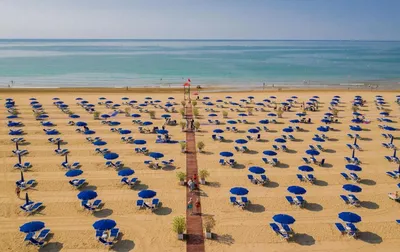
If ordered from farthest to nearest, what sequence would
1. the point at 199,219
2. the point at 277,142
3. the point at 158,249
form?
the point at 277,142 → the point at 199,219 → the point at 158,249

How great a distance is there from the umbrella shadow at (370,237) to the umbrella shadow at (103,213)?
1294 centimetres

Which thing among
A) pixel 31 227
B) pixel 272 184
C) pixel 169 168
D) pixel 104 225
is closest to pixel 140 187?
pixel 169 168

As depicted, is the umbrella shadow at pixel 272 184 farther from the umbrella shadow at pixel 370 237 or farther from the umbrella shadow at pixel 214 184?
the umbrella shadow at pixel 370 237

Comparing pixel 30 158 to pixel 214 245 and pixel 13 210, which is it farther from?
pixel 214 245

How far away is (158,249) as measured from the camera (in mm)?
15039

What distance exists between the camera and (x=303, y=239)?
621 inches

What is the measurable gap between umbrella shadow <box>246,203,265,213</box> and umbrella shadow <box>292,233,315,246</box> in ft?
8.86

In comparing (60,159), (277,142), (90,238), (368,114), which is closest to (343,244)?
(90,238)

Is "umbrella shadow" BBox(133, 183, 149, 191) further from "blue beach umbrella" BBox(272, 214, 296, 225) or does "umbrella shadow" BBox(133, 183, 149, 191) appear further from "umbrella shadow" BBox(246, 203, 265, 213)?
"blue beach umbrella" BBox(272, 214, 296, 225)

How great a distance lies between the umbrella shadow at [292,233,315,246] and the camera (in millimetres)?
15484

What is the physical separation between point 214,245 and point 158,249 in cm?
259

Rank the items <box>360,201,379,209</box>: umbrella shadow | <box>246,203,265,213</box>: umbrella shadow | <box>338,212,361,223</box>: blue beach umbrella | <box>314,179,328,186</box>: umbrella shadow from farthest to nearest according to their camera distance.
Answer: <box>314,179,328,186</box>: umbrella shadow → <box>360,201,379,209</box>: umbrella shadow → <box>246,203,265,213</box>: umbrella shadow → <box>338,212,361,223</box>: blue beach umbrella

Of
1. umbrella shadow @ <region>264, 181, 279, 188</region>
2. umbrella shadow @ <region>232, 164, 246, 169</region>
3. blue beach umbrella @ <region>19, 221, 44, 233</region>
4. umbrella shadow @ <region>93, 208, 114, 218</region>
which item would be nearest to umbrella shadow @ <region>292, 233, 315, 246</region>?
umbrella shadow @ <region>264, 181, 279, 188</region>

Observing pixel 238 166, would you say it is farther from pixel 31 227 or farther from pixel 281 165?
pixel 31 227
